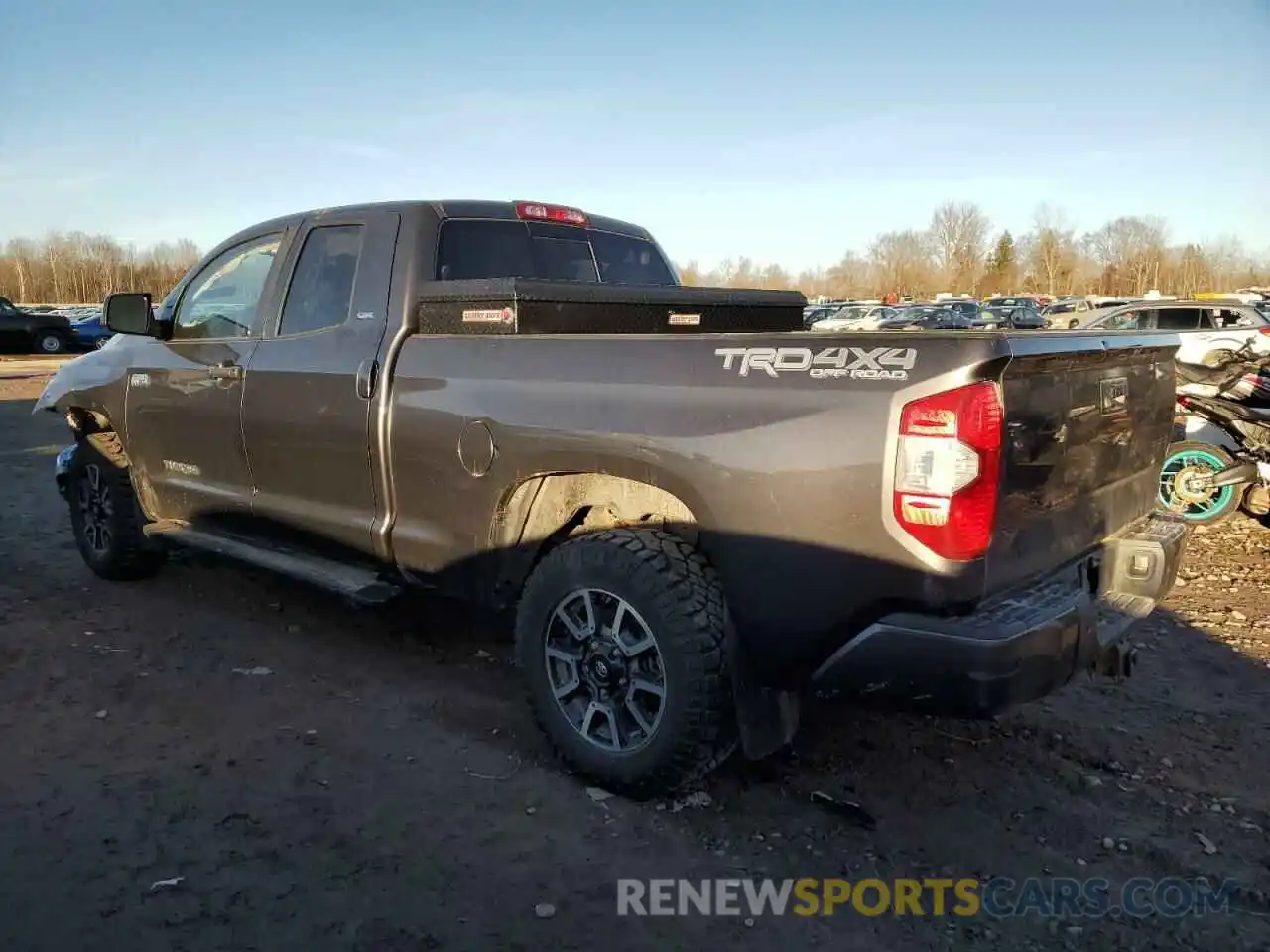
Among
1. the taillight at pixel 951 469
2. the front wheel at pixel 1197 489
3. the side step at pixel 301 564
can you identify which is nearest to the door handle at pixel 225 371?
the side step at pixel 301 564

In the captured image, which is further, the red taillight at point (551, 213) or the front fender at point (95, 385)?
the front fender at point (95, 385)

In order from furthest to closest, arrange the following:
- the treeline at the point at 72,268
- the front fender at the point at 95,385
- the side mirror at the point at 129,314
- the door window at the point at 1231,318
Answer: the treeline at the point at 72,268
the door window at the point at 1231,318
the front fender at the point at 95,385
the side mirror at the point at 129,314

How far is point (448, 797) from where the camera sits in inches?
133

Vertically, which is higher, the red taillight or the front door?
the red taillight

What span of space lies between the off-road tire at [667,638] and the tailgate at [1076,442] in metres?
0.88

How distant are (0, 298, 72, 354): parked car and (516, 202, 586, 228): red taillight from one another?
29.7 m

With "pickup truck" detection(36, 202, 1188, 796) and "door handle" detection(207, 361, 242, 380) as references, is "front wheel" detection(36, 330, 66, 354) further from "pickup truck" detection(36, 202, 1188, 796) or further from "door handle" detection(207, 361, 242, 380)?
"door handle" detection(207, 361, 242, 380)

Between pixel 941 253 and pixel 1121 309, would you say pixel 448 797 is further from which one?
pixel 941 253

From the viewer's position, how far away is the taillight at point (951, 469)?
8.52 ft

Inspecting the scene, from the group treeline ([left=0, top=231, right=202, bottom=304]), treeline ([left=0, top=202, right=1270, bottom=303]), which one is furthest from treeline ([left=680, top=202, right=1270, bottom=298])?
treeline ([left=0, top=231, right=202, bottom=304])

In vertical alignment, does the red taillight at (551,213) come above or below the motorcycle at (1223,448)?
above

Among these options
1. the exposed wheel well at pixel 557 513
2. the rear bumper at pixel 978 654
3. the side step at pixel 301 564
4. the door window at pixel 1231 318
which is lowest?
the side step at pixel 301 564

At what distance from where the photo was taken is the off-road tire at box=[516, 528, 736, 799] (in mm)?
3053

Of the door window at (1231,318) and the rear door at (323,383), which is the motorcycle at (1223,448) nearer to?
the rear door at (323,383)
